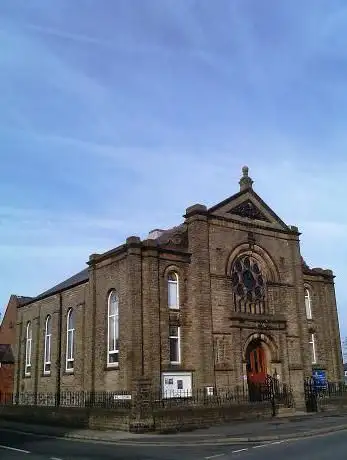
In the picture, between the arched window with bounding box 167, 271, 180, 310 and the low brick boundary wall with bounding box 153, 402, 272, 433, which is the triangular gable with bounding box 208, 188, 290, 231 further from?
the low brick boundary wall with bounding box 153, 402, 272, 433

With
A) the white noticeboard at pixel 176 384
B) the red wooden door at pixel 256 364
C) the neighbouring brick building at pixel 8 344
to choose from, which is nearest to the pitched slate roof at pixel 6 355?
the neighbouring brick building at pixel 8 344

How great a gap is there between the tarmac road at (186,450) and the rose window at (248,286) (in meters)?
10.4

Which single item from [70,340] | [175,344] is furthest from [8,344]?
[175,344]

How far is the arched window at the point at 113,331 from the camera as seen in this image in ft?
81.3

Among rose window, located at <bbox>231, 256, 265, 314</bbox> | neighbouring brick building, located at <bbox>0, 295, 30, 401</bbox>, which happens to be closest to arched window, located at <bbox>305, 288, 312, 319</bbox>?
rose window, located at <bbox>231, 256, 265, 314</bbox>

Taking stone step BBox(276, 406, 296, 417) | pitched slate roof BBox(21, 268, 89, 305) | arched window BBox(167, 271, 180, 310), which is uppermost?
pitched slate roof BBox(21, 268, 89, 305)

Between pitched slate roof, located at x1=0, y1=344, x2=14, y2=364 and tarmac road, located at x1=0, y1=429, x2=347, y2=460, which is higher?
pitched slate roof, located at x1=0, y1=344, x2=14, y2=364

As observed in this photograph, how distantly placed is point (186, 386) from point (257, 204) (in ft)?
37.1

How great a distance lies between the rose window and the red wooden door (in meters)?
1.99

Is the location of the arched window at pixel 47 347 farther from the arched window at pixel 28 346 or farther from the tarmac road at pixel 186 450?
the tarmac road at pixel 186 450

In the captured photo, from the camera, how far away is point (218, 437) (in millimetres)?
16828

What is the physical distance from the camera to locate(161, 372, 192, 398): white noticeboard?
23172mm

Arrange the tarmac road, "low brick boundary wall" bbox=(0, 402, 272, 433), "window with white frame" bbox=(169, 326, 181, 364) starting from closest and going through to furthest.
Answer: the tarmac road, "low brick boundary wall" bbox=(0, 402, 272, 433), "window with white frame" bbox=(169, 326, 181, 364)

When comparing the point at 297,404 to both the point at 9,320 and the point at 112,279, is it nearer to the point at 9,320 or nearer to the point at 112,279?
the point at 112,279
